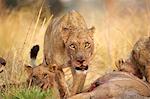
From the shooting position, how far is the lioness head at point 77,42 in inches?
237

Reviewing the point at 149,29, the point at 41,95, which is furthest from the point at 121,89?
the point at 149,29

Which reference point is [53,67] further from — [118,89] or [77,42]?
[118,89]

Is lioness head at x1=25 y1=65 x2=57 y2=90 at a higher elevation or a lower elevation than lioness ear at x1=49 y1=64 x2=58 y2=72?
lower

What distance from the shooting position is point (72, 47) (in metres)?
6.16

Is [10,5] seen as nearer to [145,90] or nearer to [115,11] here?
[115,11]

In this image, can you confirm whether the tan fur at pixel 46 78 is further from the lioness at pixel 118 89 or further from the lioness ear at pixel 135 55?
the lioness ear at pixel 135 55

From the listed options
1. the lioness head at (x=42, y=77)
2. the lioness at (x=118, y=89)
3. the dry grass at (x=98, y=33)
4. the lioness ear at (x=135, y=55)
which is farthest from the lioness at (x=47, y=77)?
the dry grass at (x=98, y=33)

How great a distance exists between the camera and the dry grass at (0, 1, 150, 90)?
854 cm

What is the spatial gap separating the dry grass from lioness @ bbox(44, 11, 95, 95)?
1006 mm

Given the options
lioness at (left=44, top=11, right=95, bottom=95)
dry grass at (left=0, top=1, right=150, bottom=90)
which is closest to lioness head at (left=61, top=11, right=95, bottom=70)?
lioness at (left=44, top=11, right=95, bottom=95)

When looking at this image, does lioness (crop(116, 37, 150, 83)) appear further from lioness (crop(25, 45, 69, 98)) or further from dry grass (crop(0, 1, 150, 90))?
dry grass (crop(0, 1, 150, 90))

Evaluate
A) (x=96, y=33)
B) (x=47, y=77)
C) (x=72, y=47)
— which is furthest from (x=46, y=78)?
(x=96, y=33)

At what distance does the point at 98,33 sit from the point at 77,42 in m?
4.39

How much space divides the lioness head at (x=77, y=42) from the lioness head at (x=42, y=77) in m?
0.26
